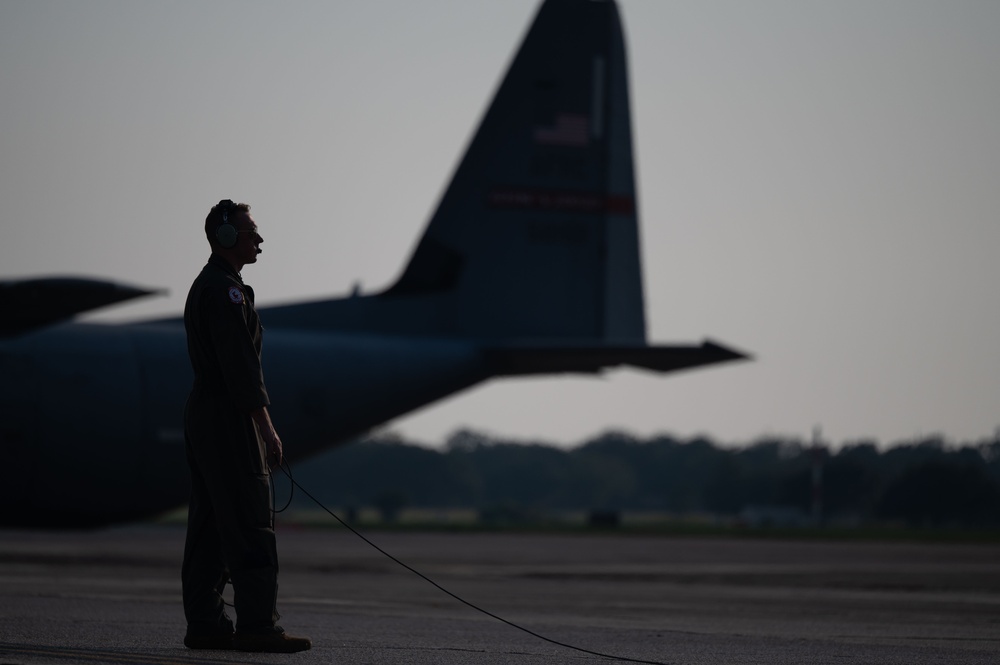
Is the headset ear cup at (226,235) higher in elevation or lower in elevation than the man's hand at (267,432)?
higher

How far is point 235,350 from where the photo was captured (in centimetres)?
625

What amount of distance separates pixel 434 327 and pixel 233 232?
34.1ft

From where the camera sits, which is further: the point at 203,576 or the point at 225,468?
the point at 203,576

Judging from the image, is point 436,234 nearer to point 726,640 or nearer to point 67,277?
point 67,277

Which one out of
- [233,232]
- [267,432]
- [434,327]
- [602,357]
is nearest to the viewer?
[267,432]

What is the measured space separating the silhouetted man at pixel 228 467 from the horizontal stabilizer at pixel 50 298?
6.59m

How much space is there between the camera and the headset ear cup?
6516 millimetres

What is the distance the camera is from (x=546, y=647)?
282 inches

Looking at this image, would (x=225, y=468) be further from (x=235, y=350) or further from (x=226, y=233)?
(x=226, y=233)

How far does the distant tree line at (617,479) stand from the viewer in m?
68.0

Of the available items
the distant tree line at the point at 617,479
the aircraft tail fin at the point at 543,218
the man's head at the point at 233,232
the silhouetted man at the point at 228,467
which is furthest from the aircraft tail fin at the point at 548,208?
the distant tree line at the point at 617,479

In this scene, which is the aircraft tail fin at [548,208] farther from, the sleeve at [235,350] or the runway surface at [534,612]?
the sleeve at [235,350]

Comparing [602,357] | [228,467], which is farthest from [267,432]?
[602,357]

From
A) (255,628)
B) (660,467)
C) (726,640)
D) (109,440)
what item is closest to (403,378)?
(109,440)
